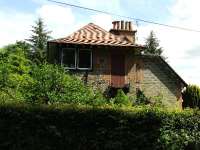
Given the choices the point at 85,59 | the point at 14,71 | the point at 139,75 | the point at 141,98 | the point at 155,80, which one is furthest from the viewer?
the point at 155,80

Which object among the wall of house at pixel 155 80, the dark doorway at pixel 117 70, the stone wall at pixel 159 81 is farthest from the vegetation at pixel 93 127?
the stone wall at pixel 159 81

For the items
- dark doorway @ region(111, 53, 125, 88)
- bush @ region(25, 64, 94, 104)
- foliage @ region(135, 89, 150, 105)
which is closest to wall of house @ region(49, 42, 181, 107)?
dark doorway @ region(111, 53, 125, 88)

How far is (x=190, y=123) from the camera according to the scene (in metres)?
21.2

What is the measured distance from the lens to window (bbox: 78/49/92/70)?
38.5 metres

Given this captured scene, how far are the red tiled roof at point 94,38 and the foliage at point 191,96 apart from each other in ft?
28.7

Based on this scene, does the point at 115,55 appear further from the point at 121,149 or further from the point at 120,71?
the point at 121,149

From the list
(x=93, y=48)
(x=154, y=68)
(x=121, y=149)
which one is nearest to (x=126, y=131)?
(x=121, y=149)

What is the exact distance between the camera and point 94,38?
39.0 meters

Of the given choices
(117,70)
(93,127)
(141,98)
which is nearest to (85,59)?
(117,70)

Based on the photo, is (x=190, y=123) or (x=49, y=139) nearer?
(x=49, y=139)

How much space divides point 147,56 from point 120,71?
2.43 meters

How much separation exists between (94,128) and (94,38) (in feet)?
67.0

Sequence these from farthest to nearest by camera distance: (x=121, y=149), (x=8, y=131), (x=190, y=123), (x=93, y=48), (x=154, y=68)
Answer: (x=154, y=68) → (x=93, y=48) → (x=190, y=123) → (x=121, y=149) → (x=8, y=131)

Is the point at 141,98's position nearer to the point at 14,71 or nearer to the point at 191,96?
the point at 191,96
